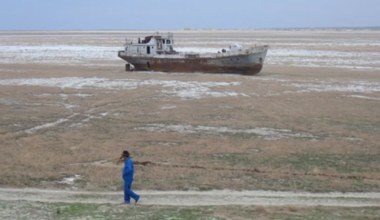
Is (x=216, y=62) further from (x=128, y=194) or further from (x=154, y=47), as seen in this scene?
(x=128, y=194)

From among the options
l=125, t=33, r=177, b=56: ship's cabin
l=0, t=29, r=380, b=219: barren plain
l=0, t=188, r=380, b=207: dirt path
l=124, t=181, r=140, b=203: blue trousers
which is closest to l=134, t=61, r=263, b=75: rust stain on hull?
l=125, t=33, r=177, b=56: ship's cabin

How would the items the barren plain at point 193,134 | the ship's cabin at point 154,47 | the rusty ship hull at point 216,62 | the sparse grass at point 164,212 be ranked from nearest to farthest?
1. the sparse grass at point 164,212
2. the barren plain at point 193,134
3. the rusty ship hull at point 216,62
4. the ship's cabin at point 154,47

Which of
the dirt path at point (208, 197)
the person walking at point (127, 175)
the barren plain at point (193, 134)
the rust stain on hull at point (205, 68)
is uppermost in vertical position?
the person walking at point (127, 175)

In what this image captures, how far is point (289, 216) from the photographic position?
11148mm

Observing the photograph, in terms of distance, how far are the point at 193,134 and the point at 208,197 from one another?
8.06 meters

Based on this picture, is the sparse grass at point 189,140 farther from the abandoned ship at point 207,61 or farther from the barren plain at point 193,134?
the abandoned ship at point 207,61

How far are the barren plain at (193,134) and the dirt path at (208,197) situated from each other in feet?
1.37

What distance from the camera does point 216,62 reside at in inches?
1800

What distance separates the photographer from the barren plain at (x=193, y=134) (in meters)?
14.7

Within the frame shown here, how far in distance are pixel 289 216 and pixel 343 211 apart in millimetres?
1235

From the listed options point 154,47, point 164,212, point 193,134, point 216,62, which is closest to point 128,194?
point 164,212

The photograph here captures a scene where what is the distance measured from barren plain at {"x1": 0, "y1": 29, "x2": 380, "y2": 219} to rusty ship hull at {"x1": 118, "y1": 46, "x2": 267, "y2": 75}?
21.2ft

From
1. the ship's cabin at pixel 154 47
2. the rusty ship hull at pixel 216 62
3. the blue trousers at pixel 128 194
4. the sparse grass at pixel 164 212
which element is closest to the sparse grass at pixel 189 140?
the blue trousers at pixel 128 194

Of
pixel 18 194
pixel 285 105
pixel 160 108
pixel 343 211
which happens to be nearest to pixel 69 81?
pixel 160 108
